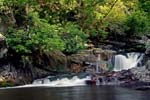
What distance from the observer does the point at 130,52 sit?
5662 centimetres

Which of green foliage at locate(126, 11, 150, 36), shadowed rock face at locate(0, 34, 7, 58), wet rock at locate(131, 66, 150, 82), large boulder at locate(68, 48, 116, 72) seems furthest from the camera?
green foliage at locate(126, 11, 150, 36)

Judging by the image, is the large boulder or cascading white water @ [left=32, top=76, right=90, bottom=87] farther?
the large boulder

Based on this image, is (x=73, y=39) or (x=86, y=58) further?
(x=86, y=58)

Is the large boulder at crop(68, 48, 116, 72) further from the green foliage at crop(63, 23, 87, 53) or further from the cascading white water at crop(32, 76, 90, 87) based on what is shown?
the cascading white water at crop(32, 76, 90, 87)

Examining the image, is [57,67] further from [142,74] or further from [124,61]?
[142,74]

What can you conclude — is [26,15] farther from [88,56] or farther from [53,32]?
[88,56]

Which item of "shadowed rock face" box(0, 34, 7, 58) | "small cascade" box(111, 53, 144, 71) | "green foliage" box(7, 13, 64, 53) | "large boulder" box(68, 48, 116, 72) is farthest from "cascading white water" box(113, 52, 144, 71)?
"shadowed rock face" box(0, 34, 7, 58)

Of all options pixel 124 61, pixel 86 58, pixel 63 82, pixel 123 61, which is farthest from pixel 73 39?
pixel 63 82

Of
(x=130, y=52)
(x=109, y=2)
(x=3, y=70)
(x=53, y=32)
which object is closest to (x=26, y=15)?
(x=53, y=32)

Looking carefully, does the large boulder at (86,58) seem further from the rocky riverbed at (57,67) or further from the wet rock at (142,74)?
the wet rock at (142,74)

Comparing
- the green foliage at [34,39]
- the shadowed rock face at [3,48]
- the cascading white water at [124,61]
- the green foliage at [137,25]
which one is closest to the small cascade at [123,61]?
the cascading white water at [124,61]

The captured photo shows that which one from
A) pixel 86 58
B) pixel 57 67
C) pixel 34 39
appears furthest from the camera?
pixel 86 58

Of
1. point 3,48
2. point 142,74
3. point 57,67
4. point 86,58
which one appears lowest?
point 142,74

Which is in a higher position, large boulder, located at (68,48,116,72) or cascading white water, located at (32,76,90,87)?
large boulder, located at (68,48,116,72)
